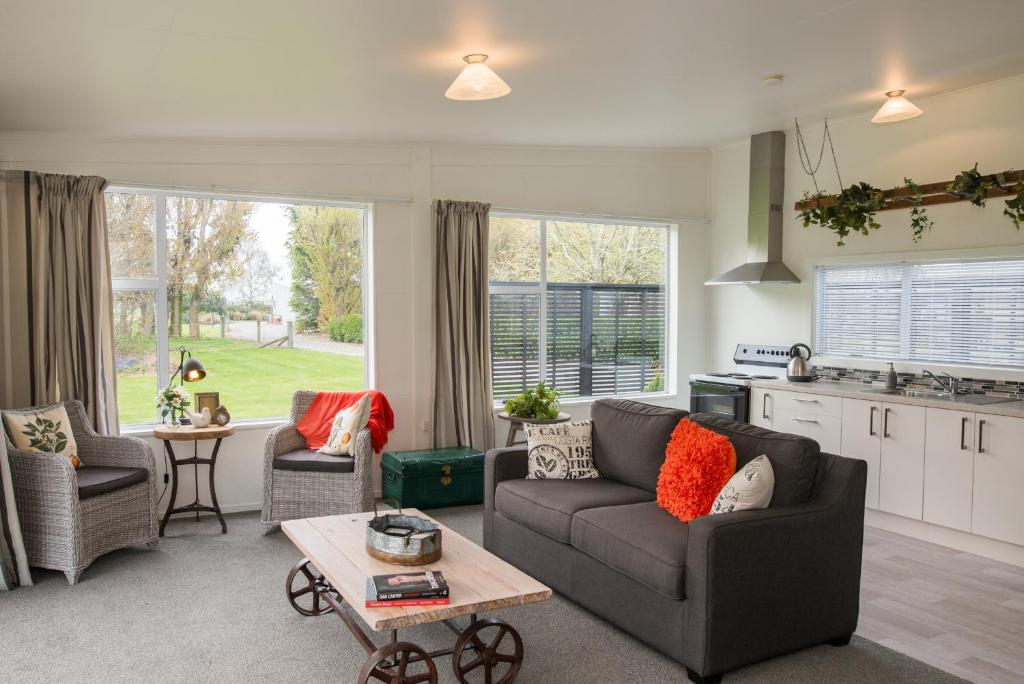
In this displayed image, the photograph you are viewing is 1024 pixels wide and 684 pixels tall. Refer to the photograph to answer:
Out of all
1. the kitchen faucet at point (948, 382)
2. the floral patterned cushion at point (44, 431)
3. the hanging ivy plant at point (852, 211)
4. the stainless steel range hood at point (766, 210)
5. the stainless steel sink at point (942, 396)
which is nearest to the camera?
the floral patterned cushion at point (44, 431)

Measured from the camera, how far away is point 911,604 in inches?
152

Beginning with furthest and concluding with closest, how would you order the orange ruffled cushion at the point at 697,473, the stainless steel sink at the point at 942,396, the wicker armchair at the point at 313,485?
1. the wicker armchair at the point at 313,485
2. the stainless steel sink at the point at 942,396
3. the orange ruffled cushion at the point at 697,473

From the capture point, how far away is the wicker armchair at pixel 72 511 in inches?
162

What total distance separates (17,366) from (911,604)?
5037 mm

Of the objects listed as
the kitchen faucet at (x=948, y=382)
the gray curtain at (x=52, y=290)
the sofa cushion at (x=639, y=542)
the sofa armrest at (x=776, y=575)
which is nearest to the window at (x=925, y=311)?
the kitchen faucet at (x=948, y=382)

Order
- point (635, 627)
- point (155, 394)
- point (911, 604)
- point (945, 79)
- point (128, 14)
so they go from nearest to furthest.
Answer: point (128, 14) < point (635, 627) < point (911, 604) < point (945, 79) < point (155, 394)

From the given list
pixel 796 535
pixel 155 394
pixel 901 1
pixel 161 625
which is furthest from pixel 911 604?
pixel 155 394

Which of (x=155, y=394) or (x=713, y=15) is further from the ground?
(x=713, y=15)

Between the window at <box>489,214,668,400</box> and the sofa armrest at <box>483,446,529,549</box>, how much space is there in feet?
7.00

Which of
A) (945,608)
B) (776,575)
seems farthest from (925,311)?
(776,575)

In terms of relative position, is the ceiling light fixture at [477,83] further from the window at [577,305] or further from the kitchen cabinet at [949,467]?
the kitchen cabinet at [949,467]

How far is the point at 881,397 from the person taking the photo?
5.04 metres

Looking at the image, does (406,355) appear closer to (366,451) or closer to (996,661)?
(366,451)

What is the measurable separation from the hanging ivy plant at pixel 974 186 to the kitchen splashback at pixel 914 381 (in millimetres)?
1079
